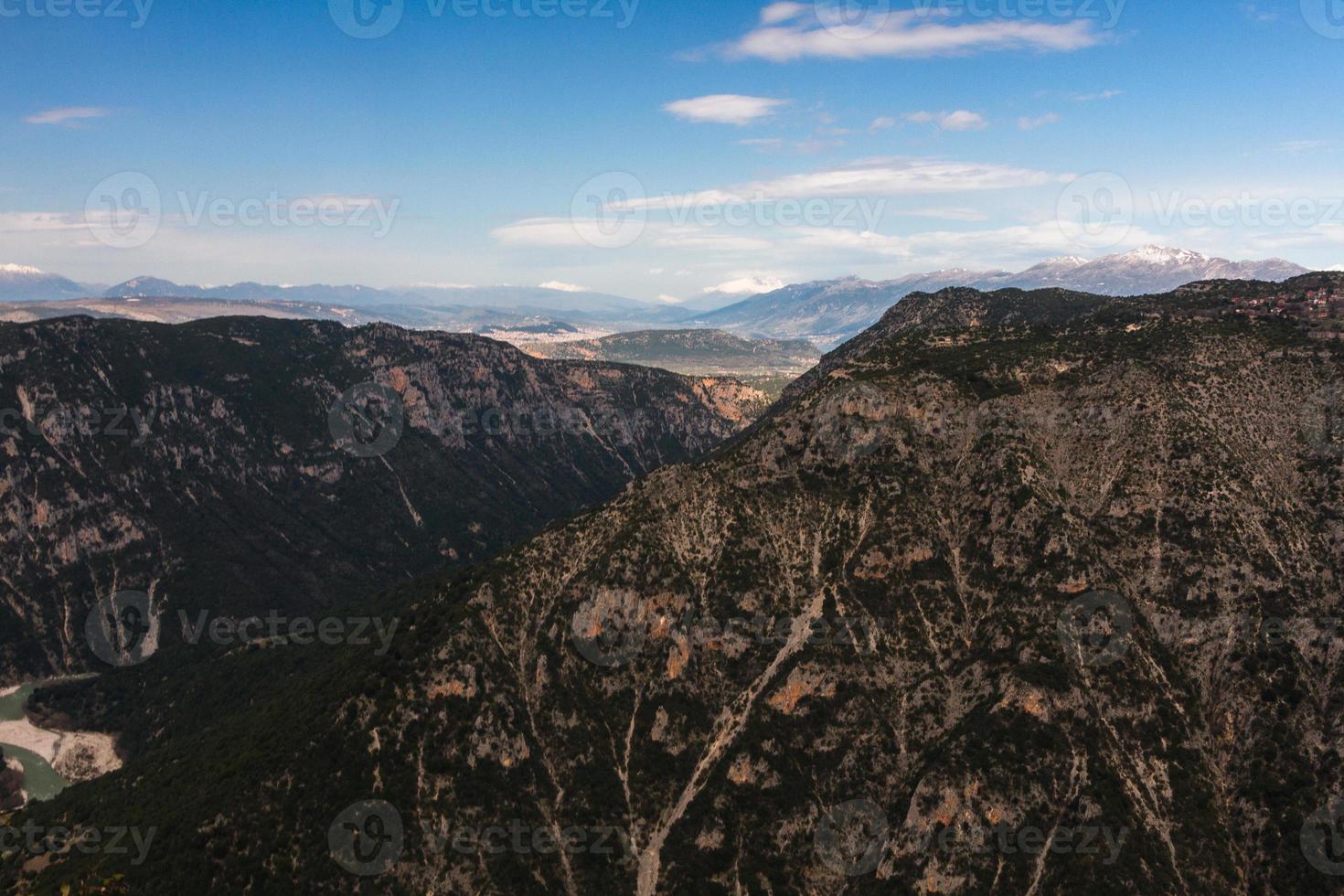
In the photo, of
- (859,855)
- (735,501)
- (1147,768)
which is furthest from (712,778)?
(1147,768)

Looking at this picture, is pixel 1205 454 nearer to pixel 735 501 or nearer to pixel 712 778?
pixel 735 501

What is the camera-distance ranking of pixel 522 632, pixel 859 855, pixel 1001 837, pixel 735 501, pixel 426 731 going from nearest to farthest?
pixel 1001 837 < pixel 859 855 < pixel 426 731 < pixel 522 632 < pixel 735 501

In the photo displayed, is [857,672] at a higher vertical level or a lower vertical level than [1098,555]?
lower

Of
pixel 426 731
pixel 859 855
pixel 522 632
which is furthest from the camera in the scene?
pixel 522 632

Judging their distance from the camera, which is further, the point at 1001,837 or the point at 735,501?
the point at 735,501

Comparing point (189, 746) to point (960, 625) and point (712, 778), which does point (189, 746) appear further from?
point (960, 625)

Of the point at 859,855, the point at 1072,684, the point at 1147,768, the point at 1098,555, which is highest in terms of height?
the point at 1098,555
